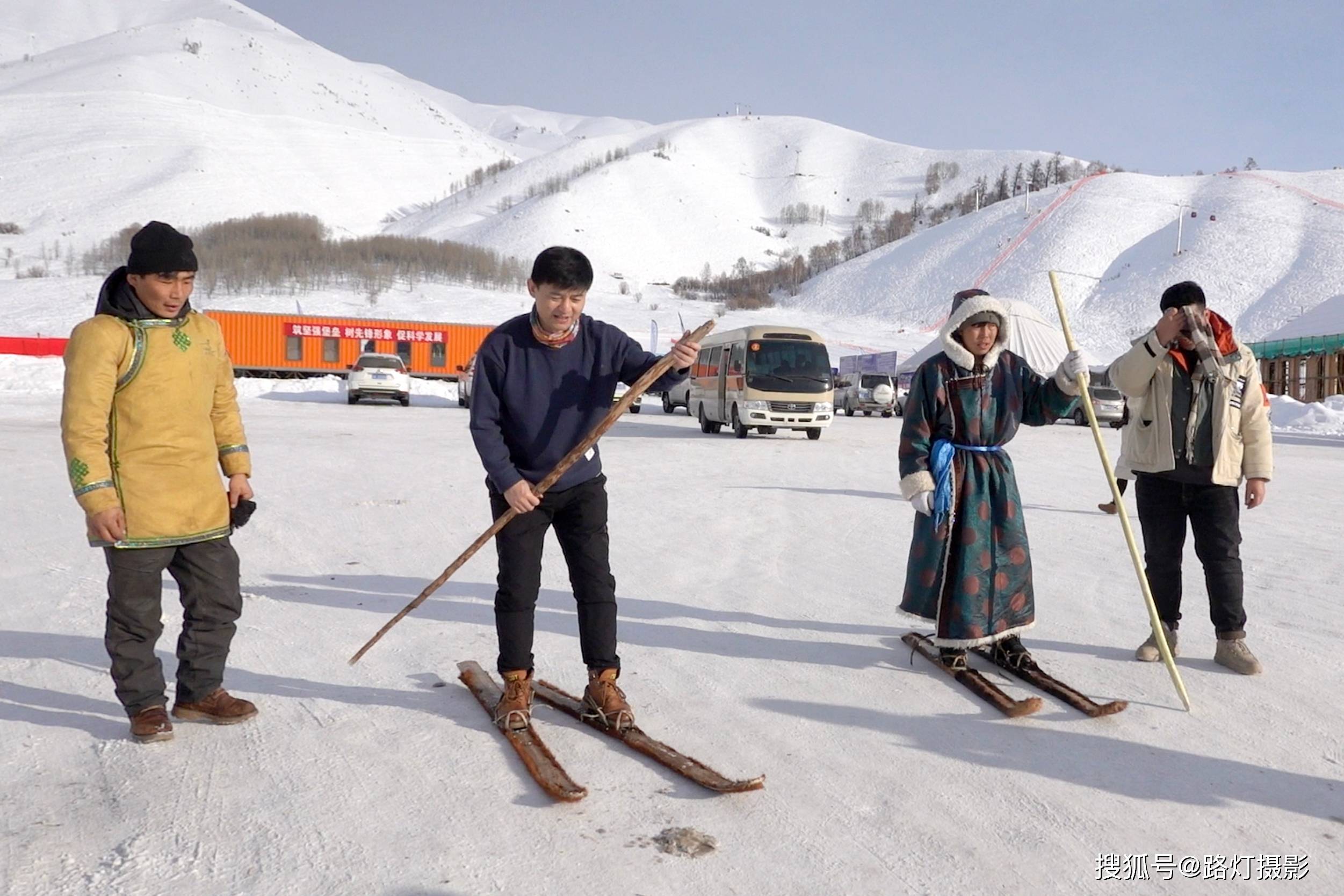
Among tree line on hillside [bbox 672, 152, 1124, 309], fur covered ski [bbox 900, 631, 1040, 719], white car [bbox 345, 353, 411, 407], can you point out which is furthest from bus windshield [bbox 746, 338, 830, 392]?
tree line on hillside [bbox 672, 152, 1124, 309]

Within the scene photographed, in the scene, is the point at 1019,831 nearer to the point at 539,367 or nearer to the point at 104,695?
the point at 539,367

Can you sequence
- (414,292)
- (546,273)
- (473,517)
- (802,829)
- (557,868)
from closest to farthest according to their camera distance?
(557,868) → (802,829) → (546,273) → (473,517) → (414,292)

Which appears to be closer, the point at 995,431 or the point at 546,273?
the point at 546,273

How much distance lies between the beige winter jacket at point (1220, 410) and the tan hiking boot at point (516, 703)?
297 centimetres

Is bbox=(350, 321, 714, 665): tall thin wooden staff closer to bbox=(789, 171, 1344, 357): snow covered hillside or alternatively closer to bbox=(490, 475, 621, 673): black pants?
bbox=(490, 475, 621, 673): black pants

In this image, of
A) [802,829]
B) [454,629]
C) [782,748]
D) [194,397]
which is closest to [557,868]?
[802,829]

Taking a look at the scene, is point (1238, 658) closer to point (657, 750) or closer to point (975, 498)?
point (975, 498)

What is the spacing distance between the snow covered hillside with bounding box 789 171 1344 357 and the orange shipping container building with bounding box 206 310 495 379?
117 feet

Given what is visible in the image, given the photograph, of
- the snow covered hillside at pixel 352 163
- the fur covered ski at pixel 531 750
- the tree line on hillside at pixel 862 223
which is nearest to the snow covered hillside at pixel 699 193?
the snow covered hillside at pixel 352 163

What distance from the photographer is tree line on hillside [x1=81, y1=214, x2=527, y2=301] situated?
7031 cm

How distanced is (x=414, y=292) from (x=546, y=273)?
68.7 meters

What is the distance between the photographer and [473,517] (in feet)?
27.1

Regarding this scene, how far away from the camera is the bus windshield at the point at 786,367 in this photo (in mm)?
18953

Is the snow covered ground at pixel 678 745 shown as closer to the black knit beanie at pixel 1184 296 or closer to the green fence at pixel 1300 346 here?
the black knit beanie at pixel 1184 296
